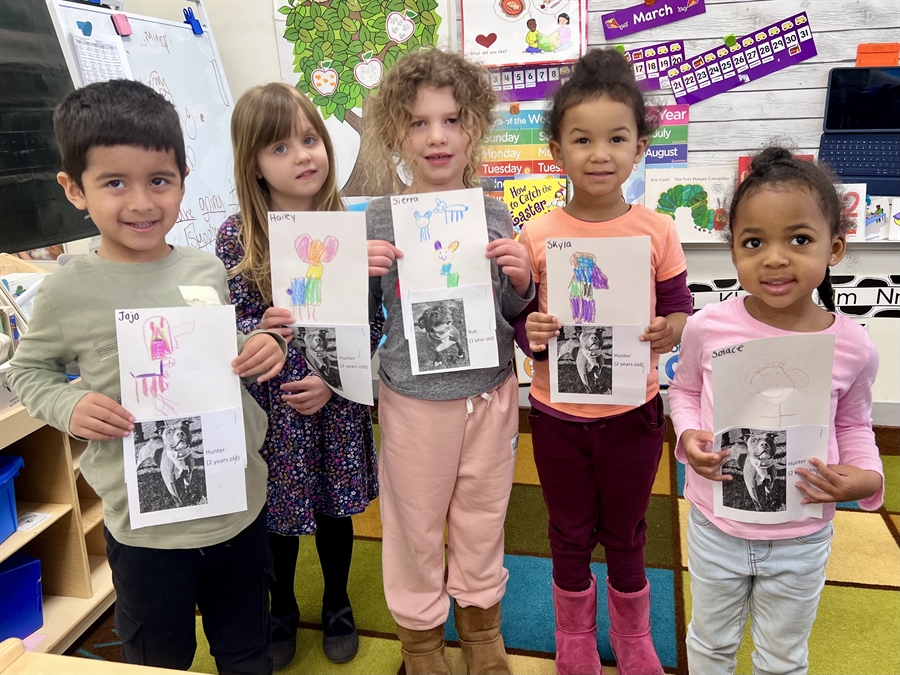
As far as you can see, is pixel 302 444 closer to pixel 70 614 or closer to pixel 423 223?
pixel 423 223

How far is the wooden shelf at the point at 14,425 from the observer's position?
5.07ft

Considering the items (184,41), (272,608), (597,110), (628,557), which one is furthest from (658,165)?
(272,608)

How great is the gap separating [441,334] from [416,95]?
488 mm

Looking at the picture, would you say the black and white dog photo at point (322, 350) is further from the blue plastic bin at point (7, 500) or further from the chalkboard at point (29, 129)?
the chalkboard at point (29, 129)

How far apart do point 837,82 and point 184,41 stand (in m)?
2.67

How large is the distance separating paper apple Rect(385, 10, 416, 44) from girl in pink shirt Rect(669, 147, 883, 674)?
7.10ft

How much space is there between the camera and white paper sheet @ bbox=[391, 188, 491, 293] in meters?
1.26

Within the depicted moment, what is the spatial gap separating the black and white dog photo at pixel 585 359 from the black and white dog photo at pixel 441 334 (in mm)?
199

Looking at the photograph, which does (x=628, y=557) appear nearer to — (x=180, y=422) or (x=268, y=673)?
(x=268, y=673)

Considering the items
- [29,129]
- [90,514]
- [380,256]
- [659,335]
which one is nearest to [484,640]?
[659,335]

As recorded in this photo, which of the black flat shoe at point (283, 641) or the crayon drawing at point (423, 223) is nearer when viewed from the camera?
the crayon drawing at point (423, 223)

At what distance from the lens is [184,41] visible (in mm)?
2701

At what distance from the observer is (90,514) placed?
2037mm

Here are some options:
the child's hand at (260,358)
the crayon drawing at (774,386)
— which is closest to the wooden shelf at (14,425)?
the child's hand at (260,358)
